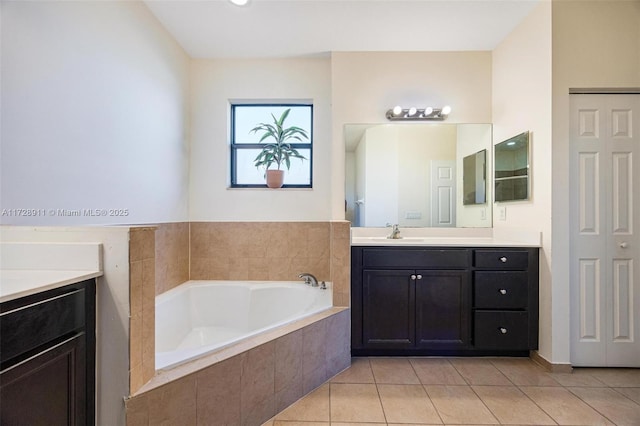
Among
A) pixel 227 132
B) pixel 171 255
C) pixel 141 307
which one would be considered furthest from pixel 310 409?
pixel 227 132

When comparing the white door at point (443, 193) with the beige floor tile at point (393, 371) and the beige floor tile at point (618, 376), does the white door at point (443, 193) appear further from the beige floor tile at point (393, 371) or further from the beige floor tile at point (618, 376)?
the beige floor tile at point (618, 376)

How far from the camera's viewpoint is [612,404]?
1.68 m

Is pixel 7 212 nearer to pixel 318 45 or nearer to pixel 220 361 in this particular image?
pixel 220 361

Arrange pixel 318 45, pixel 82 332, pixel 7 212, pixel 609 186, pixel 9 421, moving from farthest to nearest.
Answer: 1. pixel 318 45
2. pixel 609 186
3. pixel 7 212
4. pixel 82 332
5. pixel 9 421

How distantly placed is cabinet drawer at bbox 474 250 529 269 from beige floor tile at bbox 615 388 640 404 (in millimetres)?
841

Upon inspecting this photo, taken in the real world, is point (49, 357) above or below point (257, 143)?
below

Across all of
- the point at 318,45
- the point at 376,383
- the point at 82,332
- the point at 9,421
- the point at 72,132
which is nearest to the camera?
the point at 9,421

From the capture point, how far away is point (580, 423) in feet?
5.05

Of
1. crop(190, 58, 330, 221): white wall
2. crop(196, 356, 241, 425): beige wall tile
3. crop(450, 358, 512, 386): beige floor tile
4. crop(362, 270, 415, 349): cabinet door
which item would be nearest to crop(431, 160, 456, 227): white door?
crop(362, 270, 415, 349): cabinet door

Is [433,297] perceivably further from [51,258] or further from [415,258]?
[51,258]

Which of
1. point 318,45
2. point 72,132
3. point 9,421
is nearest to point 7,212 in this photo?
point 72,132

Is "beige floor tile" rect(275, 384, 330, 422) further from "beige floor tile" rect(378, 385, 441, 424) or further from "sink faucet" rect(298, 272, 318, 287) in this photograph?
"sink faucet" rect(298, 272, 318, 287)

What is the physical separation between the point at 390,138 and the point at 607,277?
6.10 ft

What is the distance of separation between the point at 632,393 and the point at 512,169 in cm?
159
